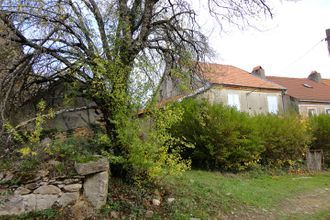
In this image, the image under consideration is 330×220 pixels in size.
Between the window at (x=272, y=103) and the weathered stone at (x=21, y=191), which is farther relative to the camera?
the window at (x=272, y=103)

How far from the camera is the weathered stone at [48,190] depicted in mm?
6625

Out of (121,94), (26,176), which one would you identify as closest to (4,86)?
(26,176)

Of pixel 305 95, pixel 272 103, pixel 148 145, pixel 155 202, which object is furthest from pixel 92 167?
pixel 305 95

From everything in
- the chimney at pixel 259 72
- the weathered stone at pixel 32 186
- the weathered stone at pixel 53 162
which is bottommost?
the weathered stone at pixel 32 186

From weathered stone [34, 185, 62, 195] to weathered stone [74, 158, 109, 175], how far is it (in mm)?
536

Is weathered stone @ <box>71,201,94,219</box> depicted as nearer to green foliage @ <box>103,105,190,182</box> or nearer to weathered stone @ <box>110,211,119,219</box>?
weathered stone @ <box>110,211,119,219</box>

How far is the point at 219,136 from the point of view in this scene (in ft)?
43.4

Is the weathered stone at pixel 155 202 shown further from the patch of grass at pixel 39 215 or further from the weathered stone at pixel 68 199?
the patch of grass at pixel 39 215

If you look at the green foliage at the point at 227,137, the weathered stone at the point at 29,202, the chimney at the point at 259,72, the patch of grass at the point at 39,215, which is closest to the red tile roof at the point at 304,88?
the chimney at the point at 259,72

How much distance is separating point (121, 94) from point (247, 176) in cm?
800

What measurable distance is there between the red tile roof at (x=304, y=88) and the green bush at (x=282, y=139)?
15.1m

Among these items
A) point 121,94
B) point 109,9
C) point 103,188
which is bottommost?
point 103,188

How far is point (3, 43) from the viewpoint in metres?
7.28

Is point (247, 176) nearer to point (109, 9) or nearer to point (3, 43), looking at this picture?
point (109, 9)
